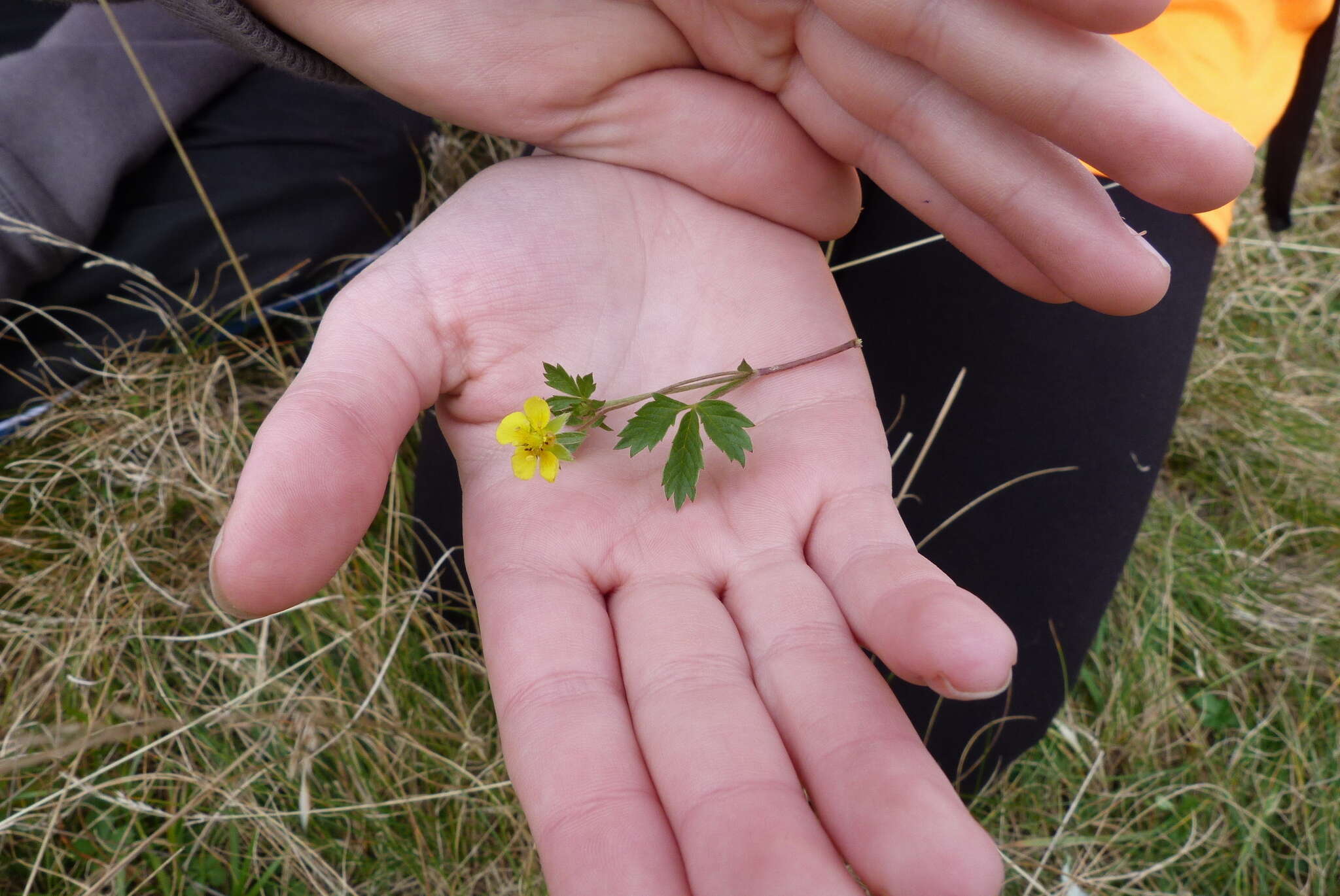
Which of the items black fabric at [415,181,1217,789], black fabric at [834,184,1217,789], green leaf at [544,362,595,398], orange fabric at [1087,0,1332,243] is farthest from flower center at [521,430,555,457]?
orange fabric at [1087,0,1332,243]

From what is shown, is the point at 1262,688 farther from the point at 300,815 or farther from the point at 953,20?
the point at 300,815

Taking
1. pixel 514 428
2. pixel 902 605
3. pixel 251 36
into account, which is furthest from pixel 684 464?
pixel 251 36

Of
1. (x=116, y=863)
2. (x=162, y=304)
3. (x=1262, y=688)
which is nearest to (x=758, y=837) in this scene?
(x=116, y=863)

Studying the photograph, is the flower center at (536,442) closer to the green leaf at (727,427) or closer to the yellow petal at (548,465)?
the yellow petal at (548,465)

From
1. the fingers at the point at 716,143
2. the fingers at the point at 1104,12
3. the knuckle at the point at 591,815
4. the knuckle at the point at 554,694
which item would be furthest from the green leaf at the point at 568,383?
the fingers at the point at 1104,12

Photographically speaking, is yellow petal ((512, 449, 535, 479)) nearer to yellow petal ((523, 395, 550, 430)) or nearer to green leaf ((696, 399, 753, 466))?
yellow petal ((523, 395, 550, 430))

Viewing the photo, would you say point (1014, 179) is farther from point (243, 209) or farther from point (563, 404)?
point (243, 209)
